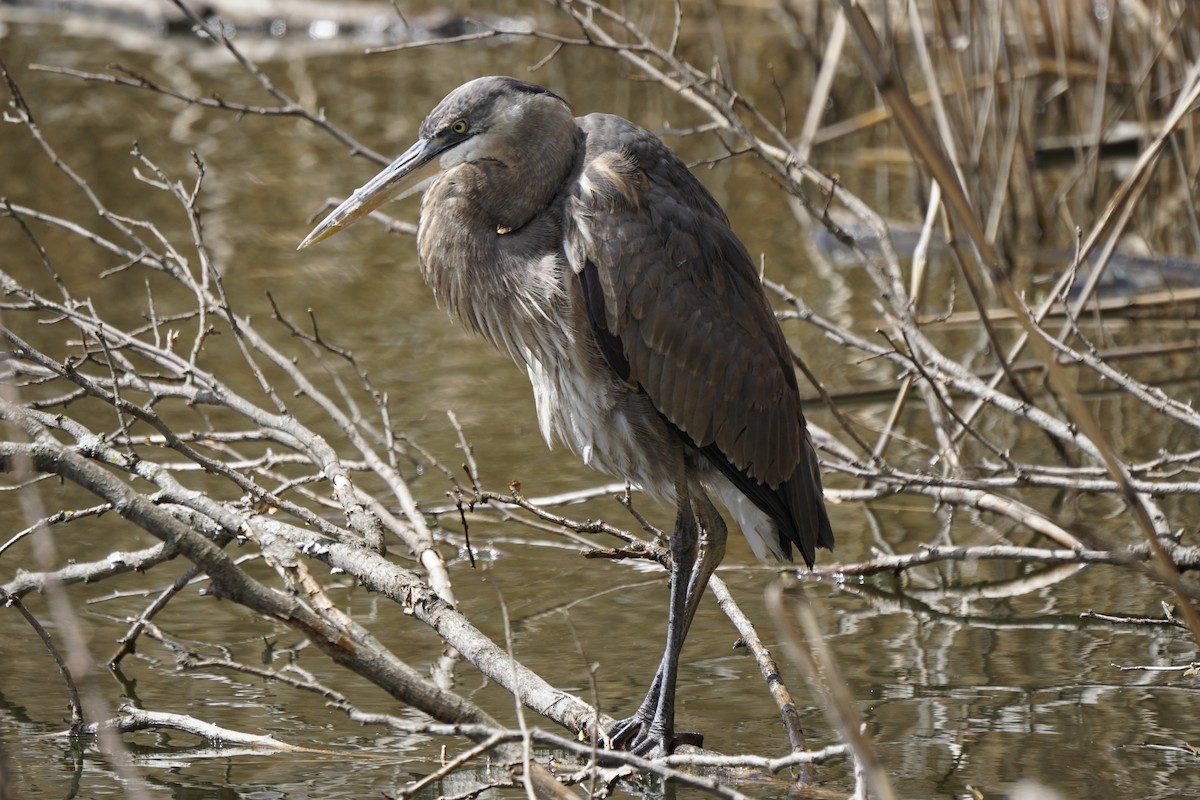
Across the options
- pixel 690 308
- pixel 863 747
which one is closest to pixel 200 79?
pixel 690 308

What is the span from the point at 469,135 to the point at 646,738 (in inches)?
59.5

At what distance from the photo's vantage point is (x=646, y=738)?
345 cm

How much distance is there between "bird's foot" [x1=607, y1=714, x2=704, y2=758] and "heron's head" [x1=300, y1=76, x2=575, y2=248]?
1.39 m

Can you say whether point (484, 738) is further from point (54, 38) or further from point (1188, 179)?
point (54, 38)

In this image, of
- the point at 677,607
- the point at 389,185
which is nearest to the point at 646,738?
the point at 677,607

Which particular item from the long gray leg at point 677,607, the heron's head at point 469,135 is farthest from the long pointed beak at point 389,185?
the long gray leg at point 677,607

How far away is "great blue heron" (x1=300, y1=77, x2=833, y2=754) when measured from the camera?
3533 mm

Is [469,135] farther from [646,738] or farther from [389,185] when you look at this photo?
[646,738]

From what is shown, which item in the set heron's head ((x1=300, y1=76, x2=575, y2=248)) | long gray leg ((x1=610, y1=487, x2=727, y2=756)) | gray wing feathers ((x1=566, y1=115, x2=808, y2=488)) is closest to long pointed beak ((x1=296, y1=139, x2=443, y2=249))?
heron's head ((x1=300, y1=76, x2=575, y2=248))

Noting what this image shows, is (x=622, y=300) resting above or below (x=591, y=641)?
above

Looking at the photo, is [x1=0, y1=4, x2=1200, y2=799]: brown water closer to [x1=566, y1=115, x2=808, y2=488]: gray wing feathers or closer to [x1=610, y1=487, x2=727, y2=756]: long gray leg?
[x1=610, y1=487, x2=727, y2=756]: long gray leg

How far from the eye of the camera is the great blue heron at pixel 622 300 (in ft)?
11.6

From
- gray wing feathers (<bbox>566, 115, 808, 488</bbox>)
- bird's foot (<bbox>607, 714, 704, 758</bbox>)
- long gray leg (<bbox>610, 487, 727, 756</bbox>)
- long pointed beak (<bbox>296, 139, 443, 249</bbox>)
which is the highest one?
long pointed beak (<bbox>296, 139, 443, 249</bbox>)

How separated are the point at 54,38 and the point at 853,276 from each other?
8935 mm
